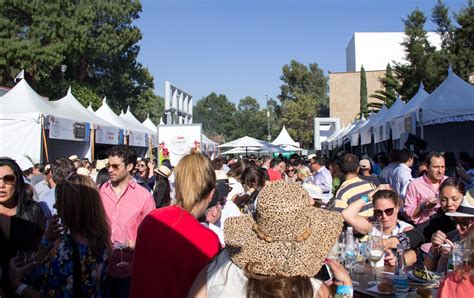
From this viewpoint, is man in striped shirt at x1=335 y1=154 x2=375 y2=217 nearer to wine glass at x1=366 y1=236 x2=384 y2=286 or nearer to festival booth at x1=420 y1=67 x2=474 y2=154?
wine glass at x1=366 y1=236 x2=384 y2=286

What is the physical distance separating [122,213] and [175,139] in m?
10.8

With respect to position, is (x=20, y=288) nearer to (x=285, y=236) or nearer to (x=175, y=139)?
(x=285, y=236)

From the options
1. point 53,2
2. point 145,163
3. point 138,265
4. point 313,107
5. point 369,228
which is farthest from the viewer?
point 313,107

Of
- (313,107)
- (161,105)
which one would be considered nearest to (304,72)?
(313,107)

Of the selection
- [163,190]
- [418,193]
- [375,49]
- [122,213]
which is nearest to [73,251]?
[122,213]

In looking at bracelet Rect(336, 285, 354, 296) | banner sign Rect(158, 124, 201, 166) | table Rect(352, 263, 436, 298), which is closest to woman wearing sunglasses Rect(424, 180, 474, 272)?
table Rect(352, 263, 436, 298)

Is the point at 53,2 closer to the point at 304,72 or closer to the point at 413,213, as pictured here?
the point at 413,213

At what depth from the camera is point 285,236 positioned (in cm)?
179

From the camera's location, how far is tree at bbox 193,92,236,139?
105m

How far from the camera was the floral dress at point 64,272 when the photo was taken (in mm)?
2873

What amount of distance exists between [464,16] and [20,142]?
67.9 ft

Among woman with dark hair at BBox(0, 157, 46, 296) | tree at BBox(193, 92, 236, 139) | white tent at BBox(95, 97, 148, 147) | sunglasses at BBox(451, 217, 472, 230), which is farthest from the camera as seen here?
tree at BBox(193, 92, 236, 139)

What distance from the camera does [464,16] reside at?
23953 millimetres

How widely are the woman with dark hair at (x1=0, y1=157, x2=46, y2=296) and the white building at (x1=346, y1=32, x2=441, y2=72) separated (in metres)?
59.0
